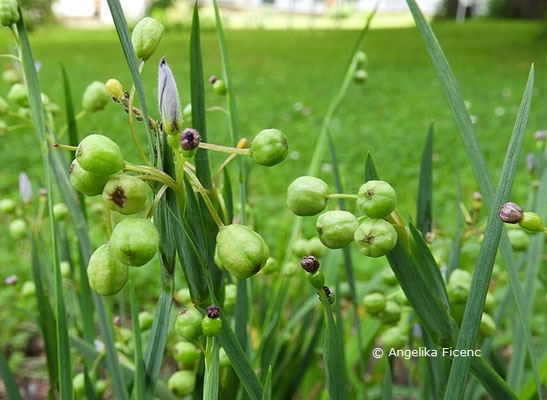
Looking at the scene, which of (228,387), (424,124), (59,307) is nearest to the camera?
(59,307)

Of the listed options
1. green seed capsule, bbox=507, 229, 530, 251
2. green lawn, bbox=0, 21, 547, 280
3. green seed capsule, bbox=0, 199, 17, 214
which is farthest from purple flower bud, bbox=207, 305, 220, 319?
green seed capsule, bbox=0, 199, 17, 214

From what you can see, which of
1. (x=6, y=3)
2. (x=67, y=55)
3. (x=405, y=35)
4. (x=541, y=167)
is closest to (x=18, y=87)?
(x=6, y=3)

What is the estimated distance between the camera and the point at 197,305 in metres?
0.43

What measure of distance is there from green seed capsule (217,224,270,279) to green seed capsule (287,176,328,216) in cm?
4

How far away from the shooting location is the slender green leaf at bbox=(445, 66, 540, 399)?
377 millimetres

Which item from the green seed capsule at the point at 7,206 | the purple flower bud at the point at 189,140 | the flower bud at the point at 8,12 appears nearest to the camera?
the purple flower bud at the point at 189,140

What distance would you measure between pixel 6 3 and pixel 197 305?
0.86ft

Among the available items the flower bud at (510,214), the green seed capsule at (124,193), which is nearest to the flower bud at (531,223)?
the flower bud at (510,214)

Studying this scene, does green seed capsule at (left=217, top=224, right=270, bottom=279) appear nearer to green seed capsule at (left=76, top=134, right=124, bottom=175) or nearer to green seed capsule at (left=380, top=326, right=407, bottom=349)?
green seed capsule at (left=76, top=134, right=124, bottom=175)

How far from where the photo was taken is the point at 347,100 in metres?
4.90

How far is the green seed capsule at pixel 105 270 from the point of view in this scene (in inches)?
15.1

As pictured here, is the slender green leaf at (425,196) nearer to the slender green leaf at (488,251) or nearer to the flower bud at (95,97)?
the slender green leaf at (488,251)

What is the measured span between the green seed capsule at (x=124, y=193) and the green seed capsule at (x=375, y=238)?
13cm

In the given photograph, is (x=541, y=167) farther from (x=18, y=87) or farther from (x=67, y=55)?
(x=67, y=55)
